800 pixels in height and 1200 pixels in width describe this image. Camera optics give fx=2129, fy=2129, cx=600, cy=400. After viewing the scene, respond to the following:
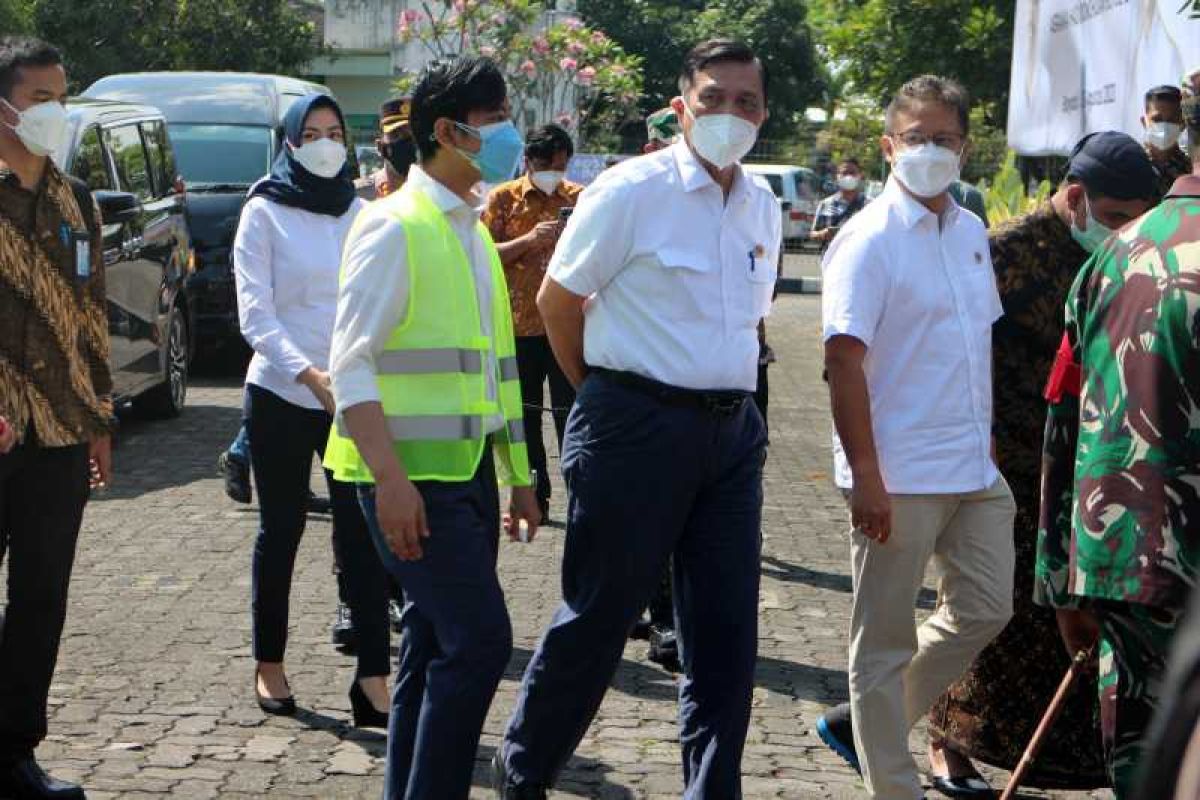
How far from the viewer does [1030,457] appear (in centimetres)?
600

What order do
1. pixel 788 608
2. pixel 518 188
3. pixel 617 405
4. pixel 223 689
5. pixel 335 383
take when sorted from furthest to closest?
pixel 518 188
pixel 788 608
pixel 223 689
pixel 617 405
pixel 335 383

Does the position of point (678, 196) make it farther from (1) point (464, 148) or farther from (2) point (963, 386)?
(2) point (963, 386)

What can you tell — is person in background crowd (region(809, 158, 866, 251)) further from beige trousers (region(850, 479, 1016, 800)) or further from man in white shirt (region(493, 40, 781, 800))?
man in white shirt (region(493, 40, 781, 800))

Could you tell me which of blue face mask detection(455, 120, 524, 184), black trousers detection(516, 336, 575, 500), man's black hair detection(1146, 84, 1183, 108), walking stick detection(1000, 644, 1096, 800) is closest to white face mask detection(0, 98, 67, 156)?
blue face mask detection(455, 120, 524, 184)

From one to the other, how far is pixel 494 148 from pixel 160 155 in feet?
32.7

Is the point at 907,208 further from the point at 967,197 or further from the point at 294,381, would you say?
the point at 967,197

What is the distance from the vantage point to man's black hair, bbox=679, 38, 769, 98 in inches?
208

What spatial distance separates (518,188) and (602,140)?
30692 millimetres

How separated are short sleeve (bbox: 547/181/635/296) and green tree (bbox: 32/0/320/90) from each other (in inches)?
1148

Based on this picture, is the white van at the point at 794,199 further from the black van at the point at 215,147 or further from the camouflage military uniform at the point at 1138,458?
the camouflage military uniform at the point at 1138,458

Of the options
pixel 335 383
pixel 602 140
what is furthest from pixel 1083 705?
pixel 602 140

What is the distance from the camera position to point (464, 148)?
190 inches

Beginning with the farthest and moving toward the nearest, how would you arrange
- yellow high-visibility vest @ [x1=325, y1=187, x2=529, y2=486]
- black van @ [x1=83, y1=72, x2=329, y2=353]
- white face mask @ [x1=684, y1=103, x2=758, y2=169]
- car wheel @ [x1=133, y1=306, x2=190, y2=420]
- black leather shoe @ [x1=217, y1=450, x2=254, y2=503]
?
black van @ [x1=83, y1=72, x2=329, y2=353] → car wheel @ [x1=133, y1=306, x2=190, y2=420] → black leather shoe @ [x1=217, y1=450, x2=254, y2=503] → white face mask @ [x1=684, y1=103, x2=758, y2=169] → yellow high-visibility vest @ [x1=325, y1=187, x2=529, y2=486]

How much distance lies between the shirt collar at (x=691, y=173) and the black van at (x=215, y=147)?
10.4 meters
